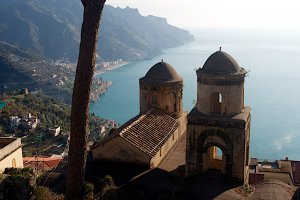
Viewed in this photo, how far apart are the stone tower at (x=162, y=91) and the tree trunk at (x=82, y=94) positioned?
1089cm

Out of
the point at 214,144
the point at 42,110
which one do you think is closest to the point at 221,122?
the point at 214,144

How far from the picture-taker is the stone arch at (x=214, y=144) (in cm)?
1395

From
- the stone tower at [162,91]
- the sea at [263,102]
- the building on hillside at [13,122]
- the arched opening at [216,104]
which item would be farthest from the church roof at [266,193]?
the building on hillside at [13,122]

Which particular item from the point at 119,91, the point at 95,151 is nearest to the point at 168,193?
the point at 95,151

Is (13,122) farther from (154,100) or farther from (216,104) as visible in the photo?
(216,104)

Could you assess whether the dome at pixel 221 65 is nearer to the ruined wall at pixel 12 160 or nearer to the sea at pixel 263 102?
the ruined wall at pixel 12 160

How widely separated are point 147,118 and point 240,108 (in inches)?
213

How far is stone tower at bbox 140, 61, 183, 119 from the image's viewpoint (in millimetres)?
20250

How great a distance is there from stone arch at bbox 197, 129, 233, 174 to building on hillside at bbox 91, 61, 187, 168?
222 cm

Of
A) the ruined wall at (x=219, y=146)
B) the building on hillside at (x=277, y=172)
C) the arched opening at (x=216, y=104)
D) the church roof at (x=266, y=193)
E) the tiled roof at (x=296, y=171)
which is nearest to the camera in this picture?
the church roof at (x=266, y=193)

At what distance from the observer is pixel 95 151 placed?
16062mm

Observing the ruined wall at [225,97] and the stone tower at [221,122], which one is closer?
the stone tower at [221,122]

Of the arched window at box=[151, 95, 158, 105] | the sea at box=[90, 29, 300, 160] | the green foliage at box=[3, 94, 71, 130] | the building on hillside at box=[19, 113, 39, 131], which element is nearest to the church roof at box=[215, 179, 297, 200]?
the arched window at box=[151, 95, 158, 105]

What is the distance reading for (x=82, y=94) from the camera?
937 centimetres
